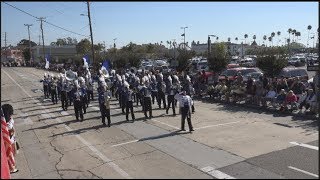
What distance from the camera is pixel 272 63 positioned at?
2345cm

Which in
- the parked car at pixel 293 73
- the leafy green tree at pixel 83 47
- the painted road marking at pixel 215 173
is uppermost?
the leafy green tree at pixel 83 47

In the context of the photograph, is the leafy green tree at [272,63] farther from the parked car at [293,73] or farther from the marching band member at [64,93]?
the marching band member at [64,93]

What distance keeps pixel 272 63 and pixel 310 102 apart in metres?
6.77

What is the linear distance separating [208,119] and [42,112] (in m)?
9.86

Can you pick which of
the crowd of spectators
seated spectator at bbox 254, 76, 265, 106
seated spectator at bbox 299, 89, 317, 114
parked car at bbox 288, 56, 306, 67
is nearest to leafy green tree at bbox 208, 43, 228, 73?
the crowd of spectators

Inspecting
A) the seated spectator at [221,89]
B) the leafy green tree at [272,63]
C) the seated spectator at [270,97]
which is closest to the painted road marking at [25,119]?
the seated spectator at [221,89]

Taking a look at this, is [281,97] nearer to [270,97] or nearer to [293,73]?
[270,97]

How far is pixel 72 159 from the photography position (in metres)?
11.8

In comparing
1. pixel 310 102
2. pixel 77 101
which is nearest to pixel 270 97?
pixel 310 102

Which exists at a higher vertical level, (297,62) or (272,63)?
(272,63)

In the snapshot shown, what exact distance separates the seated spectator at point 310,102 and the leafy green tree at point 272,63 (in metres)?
6.24

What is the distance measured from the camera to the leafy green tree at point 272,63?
23391mm

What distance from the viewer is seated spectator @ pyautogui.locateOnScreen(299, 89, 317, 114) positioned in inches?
656

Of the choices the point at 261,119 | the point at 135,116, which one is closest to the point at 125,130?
the point at 135,116
